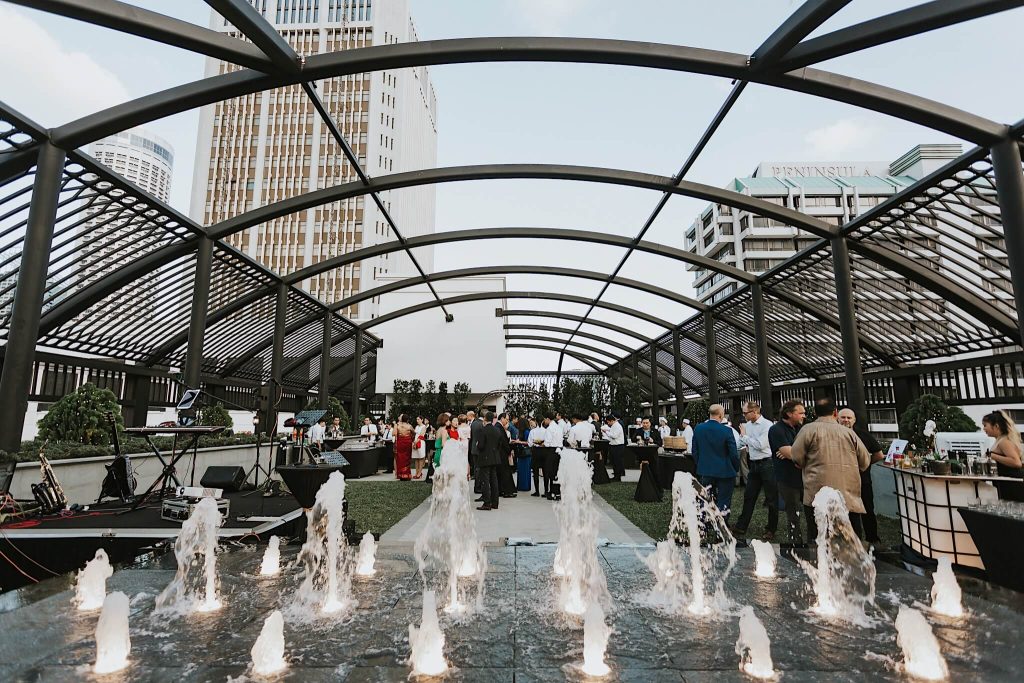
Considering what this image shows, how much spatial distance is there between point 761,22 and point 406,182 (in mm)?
7437

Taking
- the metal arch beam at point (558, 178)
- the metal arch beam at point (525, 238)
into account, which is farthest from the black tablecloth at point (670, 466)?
the metal arch beam at point (525, 238)

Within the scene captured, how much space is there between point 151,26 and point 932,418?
16.4m

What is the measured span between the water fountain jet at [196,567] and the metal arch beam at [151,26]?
5.75 m

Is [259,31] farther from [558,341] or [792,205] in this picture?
[792,205]

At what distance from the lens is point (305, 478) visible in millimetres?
6113

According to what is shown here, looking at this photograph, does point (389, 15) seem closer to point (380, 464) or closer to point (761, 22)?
point (380, 464)

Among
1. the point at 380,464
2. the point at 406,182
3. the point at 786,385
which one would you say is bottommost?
the point at 380,464

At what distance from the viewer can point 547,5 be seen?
7312mm

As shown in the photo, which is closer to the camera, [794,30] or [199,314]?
[794,30]

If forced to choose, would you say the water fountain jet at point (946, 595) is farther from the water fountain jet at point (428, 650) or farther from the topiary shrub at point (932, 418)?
the topiary shrub at point (932, 418)

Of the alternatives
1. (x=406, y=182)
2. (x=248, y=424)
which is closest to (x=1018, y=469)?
(x=406, y=182)

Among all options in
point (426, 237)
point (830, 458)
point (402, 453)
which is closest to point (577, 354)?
point (426, 237)

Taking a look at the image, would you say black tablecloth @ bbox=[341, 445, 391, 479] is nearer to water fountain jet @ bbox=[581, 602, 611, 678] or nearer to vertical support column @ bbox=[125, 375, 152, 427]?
vertical support column @ bbox=[125, 375, 152, 427]

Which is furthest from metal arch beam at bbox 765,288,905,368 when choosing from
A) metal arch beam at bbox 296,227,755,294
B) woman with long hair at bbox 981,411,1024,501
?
woman with long hair at bbox 981,411,1024,501
